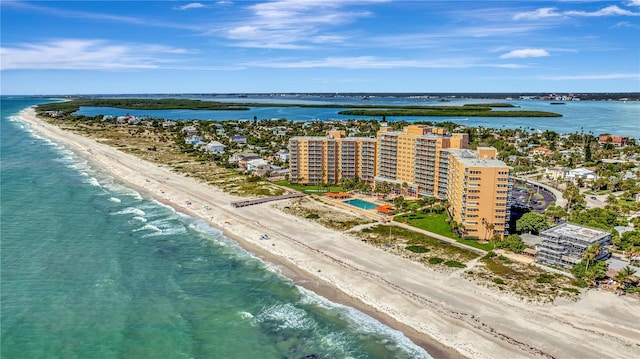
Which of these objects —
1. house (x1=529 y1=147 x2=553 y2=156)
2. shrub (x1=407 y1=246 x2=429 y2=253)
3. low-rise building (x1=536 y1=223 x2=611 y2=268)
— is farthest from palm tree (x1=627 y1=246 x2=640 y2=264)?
house (x1=529 y1=147 x2=553 y2=156)

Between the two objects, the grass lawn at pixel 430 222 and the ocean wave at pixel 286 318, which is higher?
the grass lawn at pixel 430 222

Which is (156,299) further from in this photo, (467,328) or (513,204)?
(513,204)

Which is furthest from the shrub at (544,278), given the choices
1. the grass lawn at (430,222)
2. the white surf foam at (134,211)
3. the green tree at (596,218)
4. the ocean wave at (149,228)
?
the white surf foam at (134,211)

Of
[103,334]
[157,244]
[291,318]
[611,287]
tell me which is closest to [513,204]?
[611,287]

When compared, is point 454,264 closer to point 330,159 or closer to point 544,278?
point 544,278

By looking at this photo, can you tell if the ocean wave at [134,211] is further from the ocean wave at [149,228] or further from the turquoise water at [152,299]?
the ocean wave at [149,228]

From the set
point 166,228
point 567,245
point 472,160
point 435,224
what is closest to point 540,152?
point 472,160
